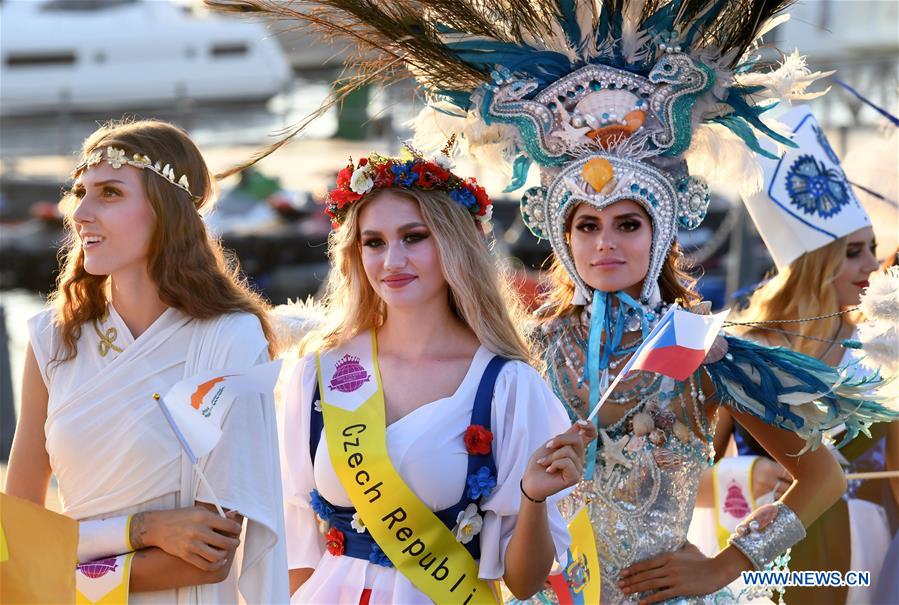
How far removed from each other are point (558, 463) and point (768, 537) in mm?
1267

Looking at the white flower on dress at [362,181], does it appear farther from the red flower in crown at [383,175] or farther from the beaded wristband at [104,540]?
the beaded wristband at [104,540]

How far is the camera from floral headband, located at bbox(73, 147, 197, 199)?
3.66 meters

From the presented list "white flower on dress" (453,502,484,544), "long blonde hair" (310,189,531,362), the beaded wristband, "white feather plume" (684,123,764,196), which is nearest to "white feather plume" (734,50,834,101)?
"white feather plume" (684,123,764,196)

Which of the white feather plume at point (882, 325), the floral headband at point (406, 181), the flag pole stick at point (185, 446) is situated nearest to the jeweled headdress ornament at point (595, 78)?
the floral headband at point (406, 181)

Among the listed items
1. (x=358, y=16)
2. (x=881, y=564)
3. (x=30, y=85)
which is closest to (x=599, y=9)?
(x=358, y=16)

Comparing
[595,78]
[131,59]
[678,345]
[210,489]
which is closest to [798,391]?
[678,345]

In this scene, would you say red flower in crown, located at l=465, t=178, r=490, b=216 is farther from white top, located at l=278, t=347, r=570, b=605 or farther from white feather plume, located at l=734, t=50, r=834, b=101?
white feather plume, located at l=734, t=50, r=834, b=101

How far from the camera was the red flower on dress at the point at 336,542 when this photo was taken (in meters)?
3.72

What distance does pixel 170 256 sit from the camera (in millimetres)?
3668

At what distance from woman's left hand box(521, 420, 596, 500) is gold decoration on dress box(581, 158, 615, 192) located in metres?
1.04

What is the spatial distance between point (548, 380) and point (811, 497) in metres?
0.88

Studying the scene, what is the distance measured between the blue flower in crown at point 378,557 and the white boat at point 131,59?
2833cm

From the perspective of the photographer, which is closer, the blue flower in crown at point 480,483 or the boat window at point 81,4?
the blue flower in crown at point 480,483

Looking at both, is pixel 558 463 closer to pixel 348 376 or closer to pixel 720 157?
pixel 348 376
